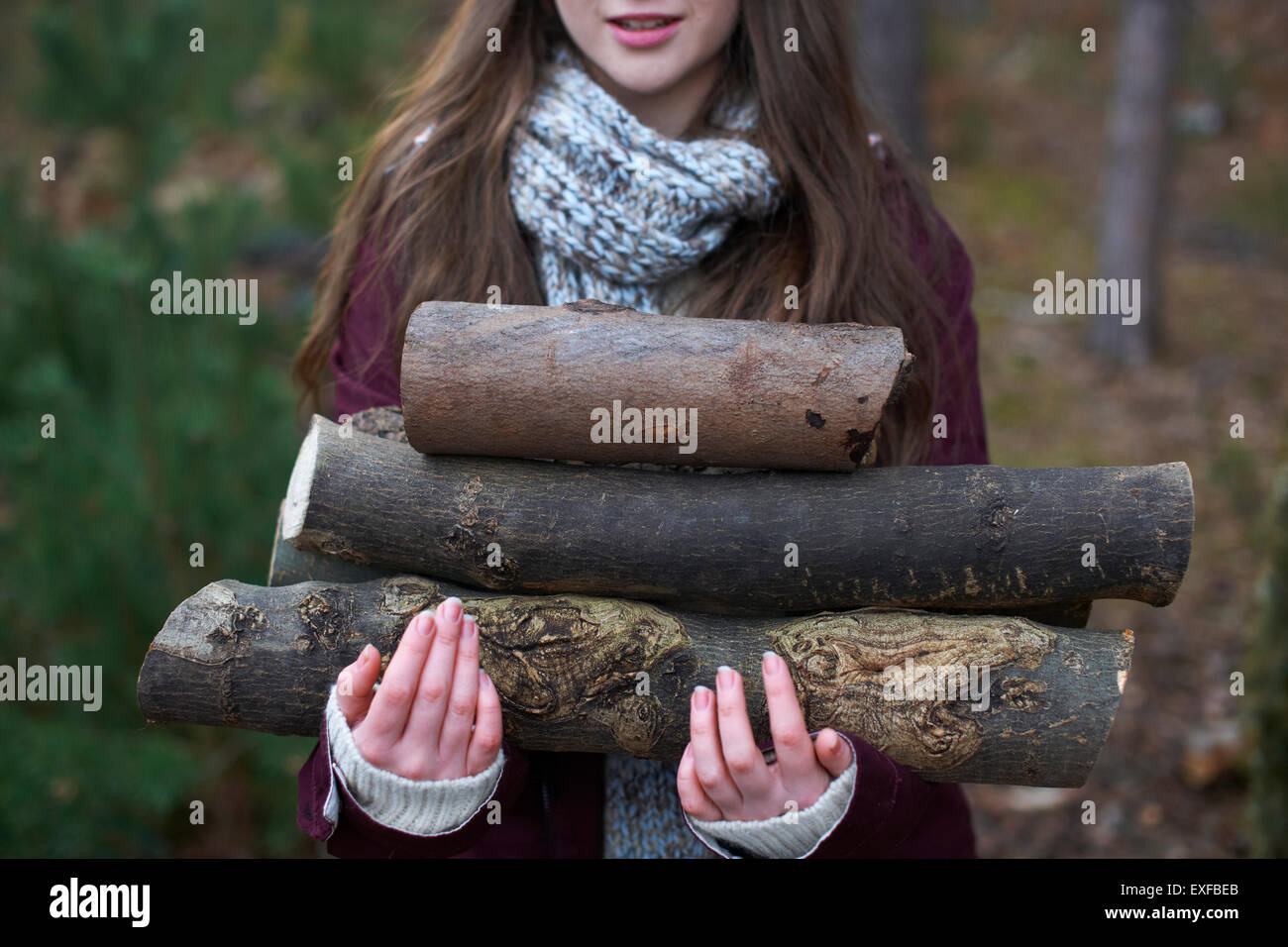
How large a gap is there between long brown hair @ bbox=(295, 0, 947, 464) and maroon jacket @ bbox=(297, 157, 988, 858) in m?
0.06

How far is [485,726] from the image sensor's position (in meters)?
1.33

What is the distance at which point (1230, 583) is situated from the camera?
4.46m

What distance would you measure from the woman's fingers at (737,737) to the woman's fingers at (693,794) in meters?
0.05

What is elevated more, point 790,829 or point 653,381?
point 653,381

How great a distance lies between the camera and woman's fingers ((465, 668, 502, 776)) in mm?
1332

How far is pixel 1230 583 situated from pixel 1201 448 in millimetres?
1169

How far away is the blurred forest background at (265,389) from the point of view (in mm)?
2992

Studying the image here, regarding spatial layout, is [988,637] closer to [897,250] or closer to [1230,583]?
[897,250]

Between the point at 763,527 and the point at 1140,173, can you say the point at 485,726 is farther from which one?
the point at 1140,173

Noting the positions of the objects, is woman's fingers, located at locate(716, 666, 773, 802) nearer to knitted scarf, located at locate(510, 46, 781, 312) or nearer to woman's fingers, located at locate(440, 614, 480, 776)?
woman's fingers, located at locate(440, 614, 480, 776)

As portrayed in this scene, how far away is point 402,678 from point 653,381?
49 centimetres

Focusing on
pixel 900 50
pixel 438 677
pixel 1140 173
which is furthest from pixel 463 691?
pixel 900 50
